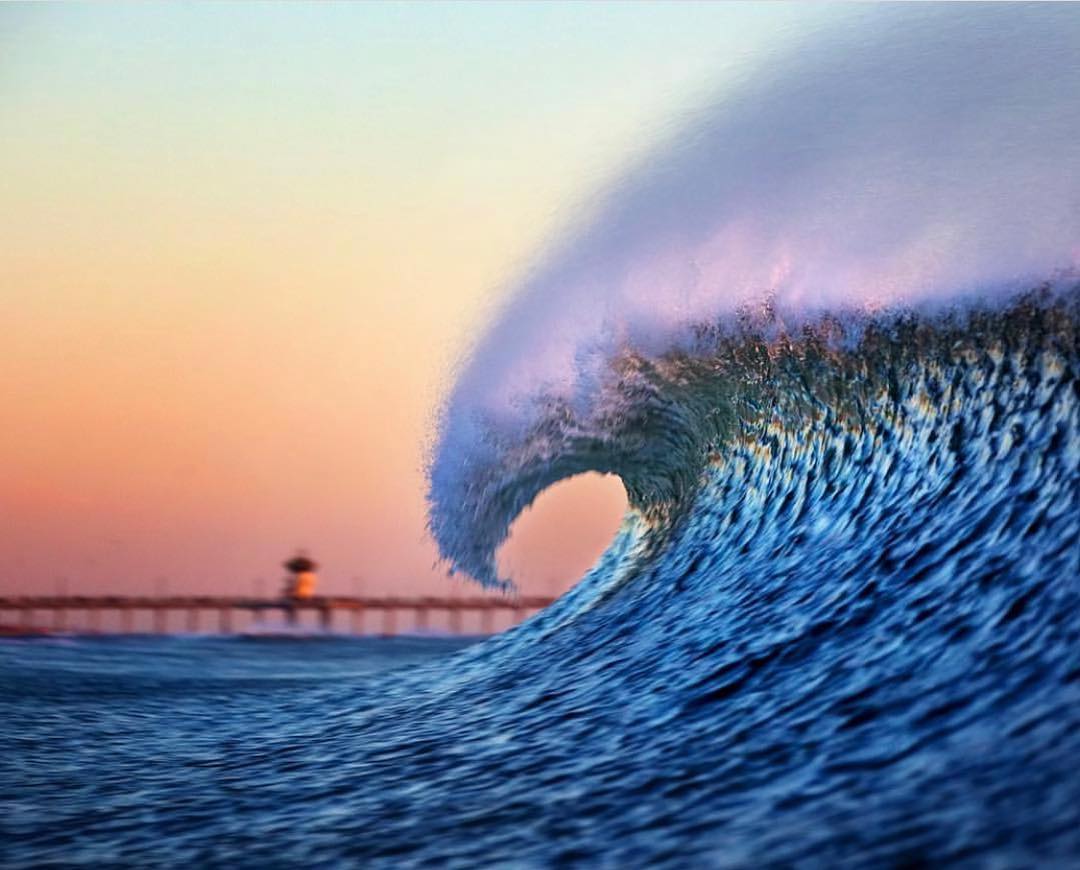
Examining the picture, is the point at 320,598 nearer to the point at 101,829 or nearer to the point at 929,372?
the point at 929,372

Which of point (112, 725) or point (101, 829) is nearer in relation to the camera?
point (101, 829)

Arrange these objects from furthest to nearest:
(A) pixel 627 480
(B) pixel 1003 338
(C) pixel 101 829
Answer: (A) pixel 627 480 < (B) pixel 1003 338 < (C) pixel 101 829

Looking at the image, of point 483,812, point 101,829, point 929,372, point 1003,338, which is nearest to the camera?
point 483,812

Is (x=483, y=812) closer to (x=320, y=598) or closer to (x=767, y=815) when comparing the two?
(x=767, y=815)

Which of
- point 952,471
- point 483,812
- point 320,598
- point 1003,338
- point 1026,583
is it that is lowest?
point 483,812

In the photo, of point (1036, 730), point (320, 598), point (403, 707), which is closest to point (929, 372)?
point (403, 707)

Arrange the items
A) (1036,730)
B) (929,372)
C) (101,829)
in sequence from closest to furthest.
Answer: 1. (1036,730)
2. (101,829)
3. (929,372)

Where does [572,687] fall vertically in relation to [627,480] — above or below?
below

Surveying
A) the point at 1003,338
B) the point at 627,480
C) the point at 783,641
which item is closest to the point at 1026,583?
the point at 783,641

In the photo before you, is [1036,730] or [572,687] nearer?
[1036,730]
